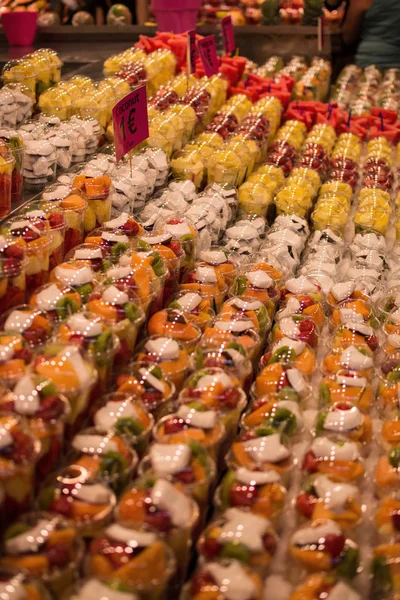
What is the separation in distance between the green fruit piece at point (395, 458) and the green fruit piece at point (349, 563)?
0.30 m

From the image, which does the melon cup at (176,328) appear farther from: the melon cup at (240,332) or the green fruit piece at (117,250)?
the green fruit piece at (117,250)

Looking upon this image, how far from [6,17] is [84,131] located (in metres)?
2.84

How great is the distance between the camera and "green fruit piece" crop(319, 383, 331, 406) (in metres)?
1.92

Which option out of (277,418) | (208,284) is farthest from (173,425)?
(208,284)

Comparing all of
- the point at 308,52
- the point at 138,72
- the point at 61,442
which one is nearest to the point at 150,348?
the point at 61,442

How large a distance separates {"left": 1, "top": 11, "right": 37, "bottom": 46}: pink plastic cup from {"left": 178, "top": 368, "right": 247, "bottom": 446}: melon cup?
4.35 meters

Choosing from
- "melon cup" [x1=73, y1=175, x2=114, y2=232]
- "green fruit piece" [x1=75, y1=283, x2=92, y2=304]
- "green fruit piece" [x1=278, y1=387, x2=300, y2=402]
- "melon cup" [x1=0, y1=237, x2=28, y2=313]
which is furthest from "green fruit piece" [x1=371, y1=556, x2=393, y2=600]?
"melon cup" [x1=73, y1=175, x2=114, y2=232]

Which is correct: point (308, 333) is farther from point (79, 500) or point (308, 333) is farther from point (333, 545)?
point (79, 500)

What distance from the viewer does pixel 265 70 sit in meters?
5.51

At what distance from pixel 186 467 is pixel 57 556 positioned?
330 mm

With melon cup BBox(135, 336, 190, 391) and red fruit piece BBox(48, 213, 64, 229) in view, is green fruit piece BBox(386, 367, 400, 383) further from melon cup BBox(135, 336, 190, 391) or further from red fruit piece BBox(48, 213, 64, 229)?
red fruit piece BBox(48, 213, 64, 229)

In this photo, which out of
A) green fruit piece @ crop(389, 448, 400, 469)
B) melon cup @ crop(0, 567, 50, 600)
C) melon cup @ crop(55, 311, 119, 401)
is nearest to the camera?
melon cup @ crop(0, 567, 50, 600)

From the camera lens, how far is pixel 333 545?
4.77 feet

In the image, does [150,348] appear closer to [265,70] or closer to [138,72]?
[138,72]
